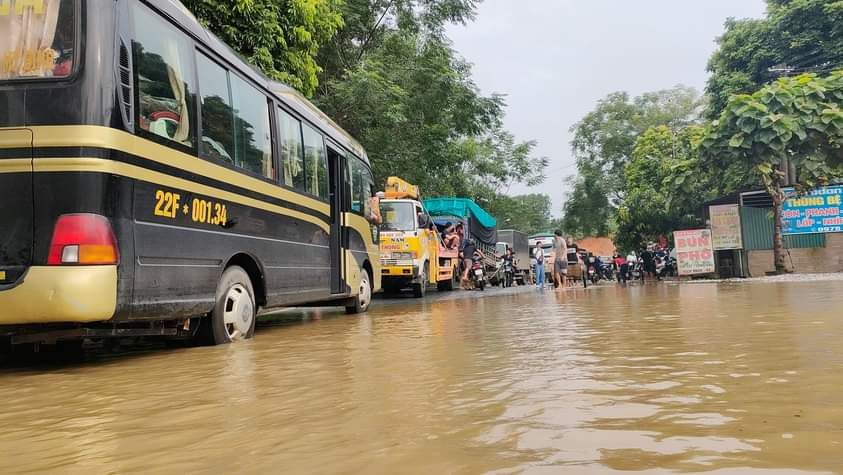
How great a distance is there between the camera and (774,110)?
18.4 metres

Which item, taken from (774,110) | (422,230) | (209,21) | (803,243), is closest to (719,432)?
(209,21)

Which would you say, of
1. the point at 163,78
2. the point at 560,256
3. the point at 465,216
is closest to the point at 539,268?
the point at 560,256

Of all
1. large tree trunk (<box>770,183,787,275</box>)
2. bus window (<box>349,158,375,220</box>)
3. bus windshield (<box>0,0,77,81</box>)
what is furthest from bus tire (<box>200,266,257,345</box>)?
large tree trunk (<box>770,183,787,275</box>)

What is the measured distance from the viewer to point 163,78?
16.5 feet

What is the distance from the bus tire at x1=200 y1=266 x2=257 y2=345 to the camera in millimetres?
5789

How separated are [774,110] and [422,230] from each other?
1120 cm

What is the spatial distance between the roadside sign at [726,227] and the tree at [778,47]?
774cm

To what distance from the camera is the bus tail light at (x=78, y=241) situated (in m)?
4.16

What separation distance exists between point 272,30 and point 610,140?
121 feet

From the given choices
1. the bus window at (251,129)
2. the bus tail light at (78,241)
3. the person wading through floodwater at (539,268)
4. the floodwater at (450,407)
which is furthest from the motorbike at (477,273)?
the bus tail light at (78,241)

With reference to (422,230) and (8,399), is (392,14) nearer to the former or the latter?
(422,230)

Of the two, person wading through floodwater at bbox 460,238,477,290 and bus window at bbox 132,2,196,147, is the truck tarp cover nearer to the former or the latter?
person wading through floodwater at bbox 460,238,477,290

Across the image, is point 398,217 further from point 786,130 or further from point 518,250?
point 518,250

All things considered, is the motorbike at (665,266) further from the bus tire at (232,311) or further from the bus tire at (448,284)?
the bus tire at (232,311)
